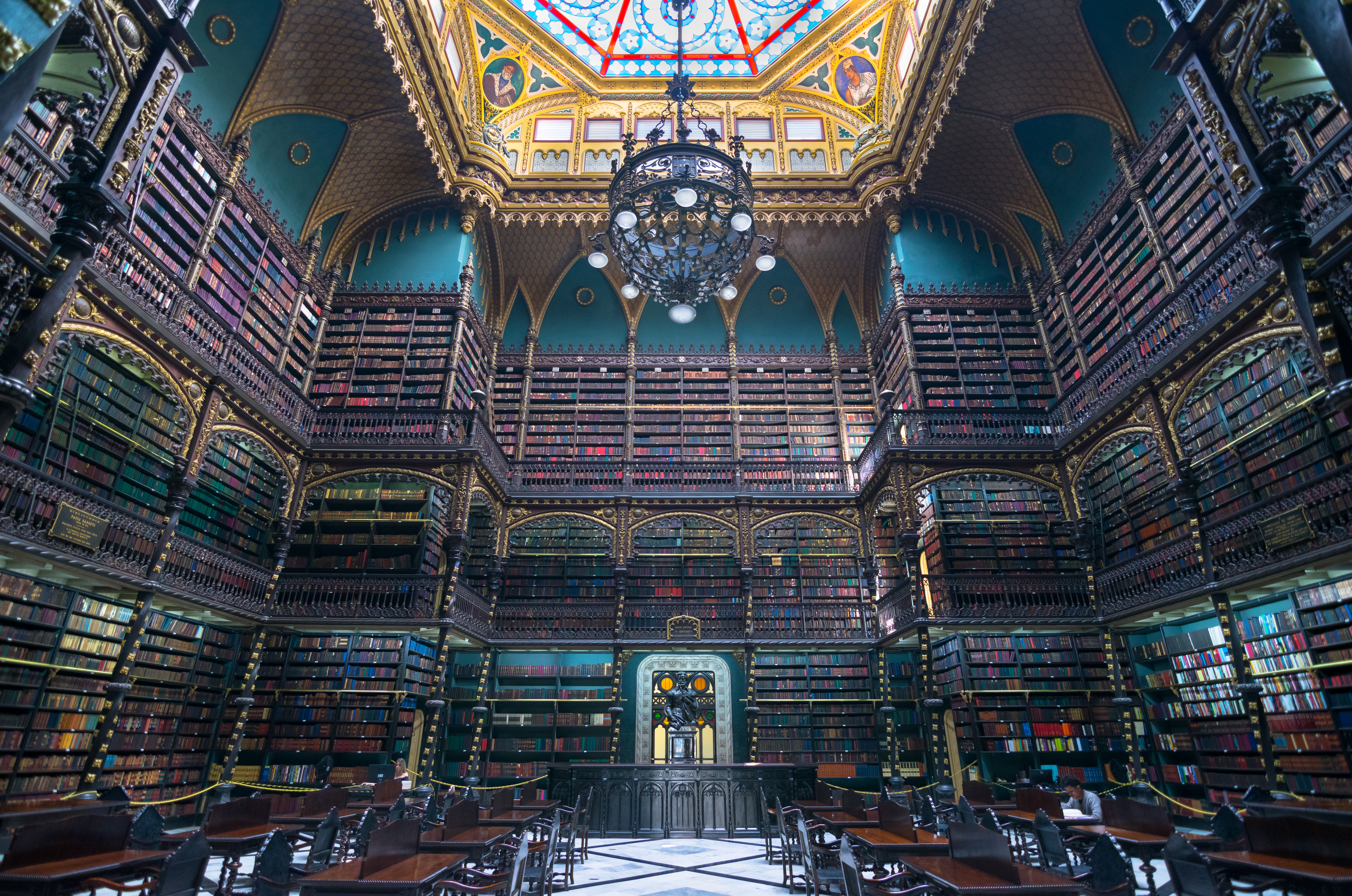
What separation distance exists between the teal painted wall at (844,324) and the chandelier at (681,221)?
28.5 ft

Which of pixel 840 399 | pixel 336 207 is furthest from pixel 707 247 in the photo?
pixel 336 207

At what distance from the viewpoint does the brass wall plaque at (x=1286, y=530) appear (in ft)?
21.1

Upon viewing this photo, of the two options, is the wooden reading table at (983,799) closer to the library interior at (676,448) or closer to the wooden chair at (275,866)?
the library interior at (676,448)

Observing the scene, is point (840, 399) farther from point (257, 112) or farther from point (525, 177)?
point (257, 112)

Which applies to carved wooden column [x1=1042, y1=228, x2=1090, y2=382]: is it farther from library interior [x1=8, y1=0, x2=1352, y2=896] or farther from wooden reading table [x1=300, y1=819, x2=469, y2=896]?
wooden reading table [x1=300, y1=819, x2=469, y2=896]

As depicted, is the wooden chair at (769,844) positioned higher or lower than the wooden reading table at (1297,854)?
lower

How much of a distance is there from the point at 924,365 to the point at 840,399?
225cm

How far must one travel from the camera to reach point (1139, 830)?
15.1ft

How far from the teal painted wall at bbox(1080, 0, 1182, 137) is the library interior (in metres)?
0.06

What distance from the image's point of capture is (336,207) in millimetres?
12391

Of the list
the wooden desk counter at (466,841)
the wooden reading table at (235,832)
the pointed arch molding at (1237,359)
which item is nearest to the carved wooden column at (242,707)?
the wooden reading table at (235,832)

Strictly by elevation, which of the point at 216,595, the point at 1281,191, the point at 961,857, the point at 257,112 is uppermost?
the point at 257,112

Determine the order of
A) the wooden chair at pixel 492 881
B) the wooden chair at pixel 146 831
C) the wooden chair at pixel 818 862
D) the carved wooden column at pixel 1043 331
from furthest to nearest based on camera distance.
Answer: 1. the carved wooden column at pixel 1043 331
2. the wooden chair at pixel 818 862
3. the wooden chair at pixel 146 831
4. the wooden chair at pixel 492 881

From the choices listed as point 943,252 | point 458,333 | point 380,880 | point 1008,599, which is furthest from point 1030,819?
point 458,333
